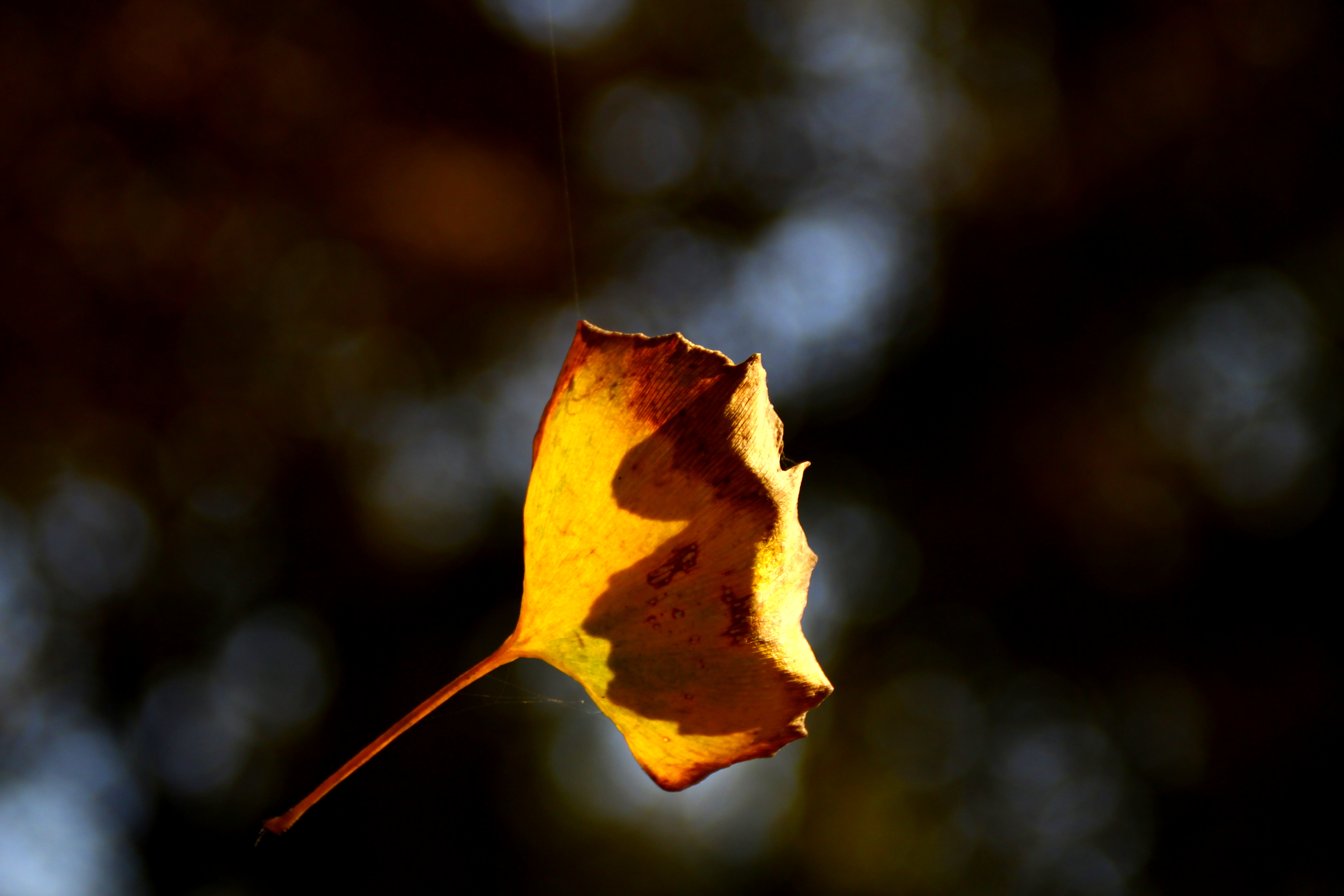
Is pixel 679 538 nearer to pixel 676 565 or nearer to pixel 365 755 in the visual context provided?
→ pixel 676 565

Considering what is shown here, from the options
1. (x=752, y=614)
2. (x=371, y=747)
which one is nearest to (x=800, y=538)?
(x=752, y=614)

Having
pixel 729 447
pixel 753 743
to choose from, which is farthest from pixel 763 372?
pixel 753 743

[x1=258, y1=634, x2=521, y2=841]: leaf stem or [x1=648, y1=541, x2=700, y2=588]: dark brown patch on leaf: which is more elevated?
[x1=648, y1=541, x2=700, y2=588]: dark brown patch on leaf

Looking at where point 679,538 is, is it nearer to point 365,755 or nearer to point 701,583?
point 701,583

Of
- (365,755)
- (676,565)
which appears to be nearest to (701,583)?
(676,565)

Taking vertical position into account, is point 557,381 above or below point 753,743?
above

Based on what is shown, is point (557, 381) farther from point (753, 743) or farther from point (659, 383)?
point (753, 743)

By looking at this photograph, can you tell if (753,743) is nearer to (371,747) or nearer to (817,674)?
(817,674)

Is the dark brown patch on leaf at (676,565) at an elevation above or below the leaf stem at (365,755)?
above
